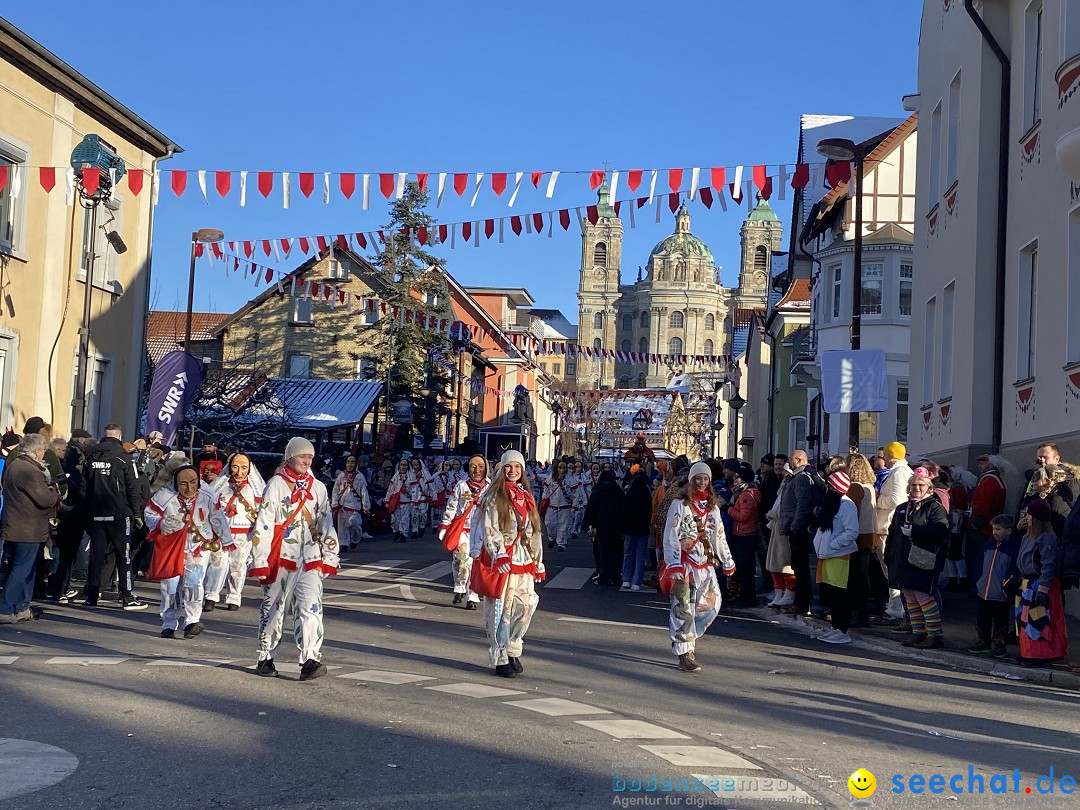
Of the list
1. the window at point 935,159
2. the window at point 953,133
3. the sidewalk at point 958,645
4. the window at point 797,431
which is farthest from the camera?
the window at point 797,431

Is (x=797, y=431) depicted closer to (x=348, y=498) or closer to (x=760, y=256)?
(x=348, y=498)

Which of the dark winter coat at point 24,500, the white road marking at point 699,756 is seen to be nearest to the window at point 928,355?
the dark winter coat at point 24,500

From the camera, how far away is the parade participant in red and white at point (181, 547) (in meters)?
11.4

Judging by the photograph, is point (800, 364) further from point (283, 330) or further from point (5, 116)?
point (283, 330)

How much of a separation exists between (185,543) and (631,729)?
18.5 feet

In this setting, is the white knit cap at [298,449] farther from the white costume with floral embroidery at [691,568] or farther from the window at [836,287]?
the window at [836,287]

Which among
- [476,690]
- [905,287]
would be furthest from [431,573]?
[905,287]

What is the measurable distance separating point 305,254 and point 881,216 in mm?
15518

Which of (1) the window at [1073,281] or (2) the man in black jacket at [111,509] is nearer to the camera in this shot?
(2) the man in black jacket at [111,509]

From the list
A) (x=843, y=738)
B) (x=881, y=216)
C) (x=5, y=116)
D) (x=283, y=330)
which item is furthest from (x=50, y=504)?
(x=283, y=330)

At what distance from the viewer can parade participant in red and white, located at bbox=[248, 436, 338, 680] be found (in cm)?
911

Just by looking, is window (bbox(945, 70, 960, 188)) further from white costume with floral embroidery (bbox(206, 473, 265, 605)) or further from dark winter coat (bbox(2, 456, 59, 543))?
dark winter coat (bbox(2, 456, 59, 543))

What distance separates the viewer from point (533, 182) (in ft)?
56.0

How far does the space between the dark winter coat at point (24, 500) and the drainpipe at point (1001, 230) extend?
1239 cm
